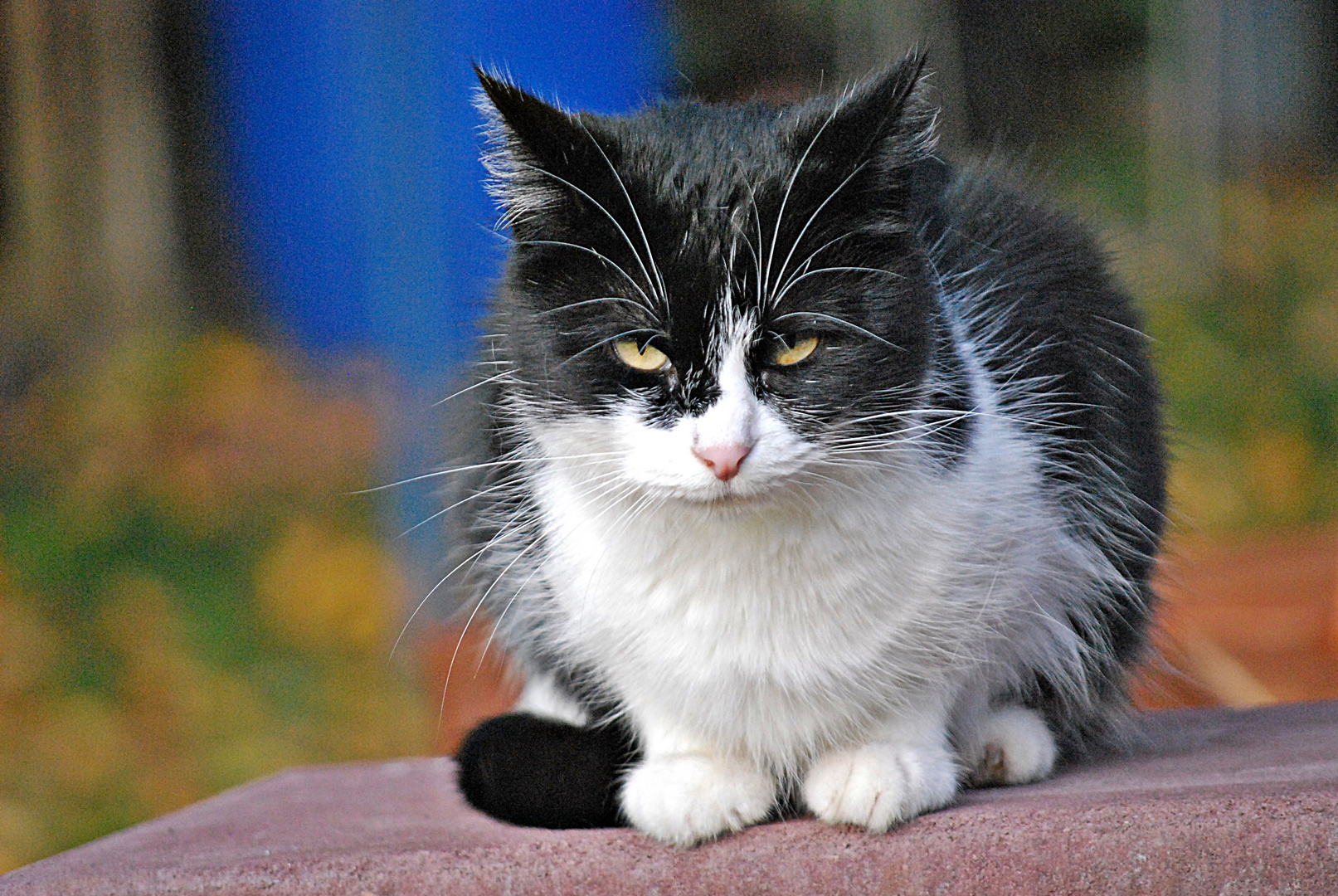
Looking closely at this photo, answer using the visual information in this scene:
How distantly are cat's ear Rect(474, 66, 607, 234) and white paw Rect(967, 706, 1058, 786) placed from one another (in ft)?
2.02

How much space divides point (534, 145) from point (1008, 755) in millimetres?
685

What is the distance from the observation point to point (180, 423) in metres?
2.37

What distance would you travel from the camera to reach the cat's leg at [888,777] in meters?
0.88

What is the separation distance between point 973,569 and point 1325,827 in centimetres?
31

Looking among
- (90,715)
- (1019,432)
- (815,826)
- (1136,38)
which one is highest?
(1136,38)

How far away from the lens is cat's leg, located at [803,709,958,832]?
2.88 feet

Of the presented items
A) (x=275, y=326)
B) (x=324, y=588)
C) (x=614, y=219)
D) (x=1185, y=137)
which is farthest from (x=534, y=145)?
(x=1185, y=137)

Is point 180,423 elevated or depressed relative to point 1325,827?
elevated

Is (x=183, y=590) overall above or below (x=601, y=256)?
below

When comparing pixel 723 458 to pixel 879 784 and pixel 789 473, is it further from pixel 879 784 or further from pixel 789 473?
pixel 879 784

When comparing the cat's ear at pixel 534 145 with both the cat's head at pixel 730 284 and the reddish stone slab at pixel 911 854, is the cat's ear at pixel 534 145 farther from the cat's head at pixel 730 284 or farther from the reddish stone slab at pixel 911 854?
the reddish stone slab at pixel 911 854

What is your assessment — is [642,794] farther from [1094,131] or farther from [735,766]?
[1094,131]

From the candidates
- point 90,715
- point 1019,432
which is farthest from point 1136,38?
point 90,715

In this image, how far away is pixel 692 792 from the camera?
35.9 inches
